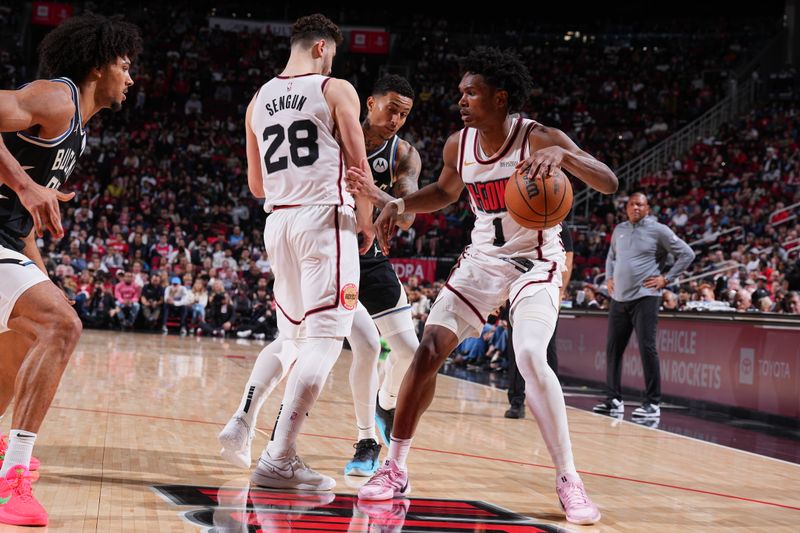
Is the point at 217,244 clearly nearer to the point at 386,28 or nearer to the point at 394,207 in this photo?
the point at 386,28

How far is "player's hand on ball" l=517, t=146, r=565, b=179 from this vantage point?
11.6ft

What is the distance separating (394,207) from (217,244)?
52.1ft

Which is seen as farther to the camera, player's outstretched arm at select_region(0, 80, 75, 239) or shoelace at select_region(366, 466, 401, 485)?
shoelace at select_region(366, 466, 401, 485)

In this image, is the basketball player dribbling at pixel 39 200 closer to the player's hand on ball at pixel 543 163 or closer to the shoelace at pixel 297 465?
the shoelace at pixel 297 465

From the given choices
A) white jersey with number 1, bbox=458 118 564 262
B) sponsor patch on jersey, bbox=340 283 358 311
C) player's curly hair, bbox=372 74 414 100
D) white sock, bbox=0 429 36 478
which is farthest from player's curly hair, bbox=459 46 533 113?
white sock, bbox=0 429 36 478

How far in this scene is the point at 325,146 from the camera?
392 centimetres

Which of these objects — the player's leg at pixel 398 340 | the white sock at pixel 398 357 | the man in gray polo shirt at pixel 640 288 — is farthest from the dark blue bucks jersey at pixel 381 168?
the man in gray polo shirt at pixel 640 288

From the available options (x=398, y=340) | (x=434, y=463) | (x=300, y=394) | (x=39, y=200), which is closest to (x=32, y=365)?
(x=39, y=200)

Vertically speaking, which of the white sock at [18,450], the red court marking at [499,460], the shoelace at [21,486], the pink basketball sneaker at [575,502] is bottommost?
the red court marking at [499,460]

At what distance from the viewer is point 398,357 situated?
4.88 meters

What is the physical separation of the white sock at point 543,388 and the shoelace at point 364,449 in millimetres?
1052

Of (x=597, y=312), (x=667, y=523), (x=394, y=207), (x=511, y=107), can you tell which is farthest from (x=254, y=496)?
(x=597, y=312)

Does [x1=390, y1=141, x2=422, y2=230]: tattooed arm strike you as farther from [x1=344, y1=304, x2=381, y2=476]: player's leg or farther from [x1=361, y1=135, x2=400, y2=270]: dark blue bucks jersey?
[x1=344, y1=304, x2=381, y2=476]: player's leg

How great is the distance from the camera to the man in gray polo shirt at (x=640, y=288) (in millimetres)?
7941
